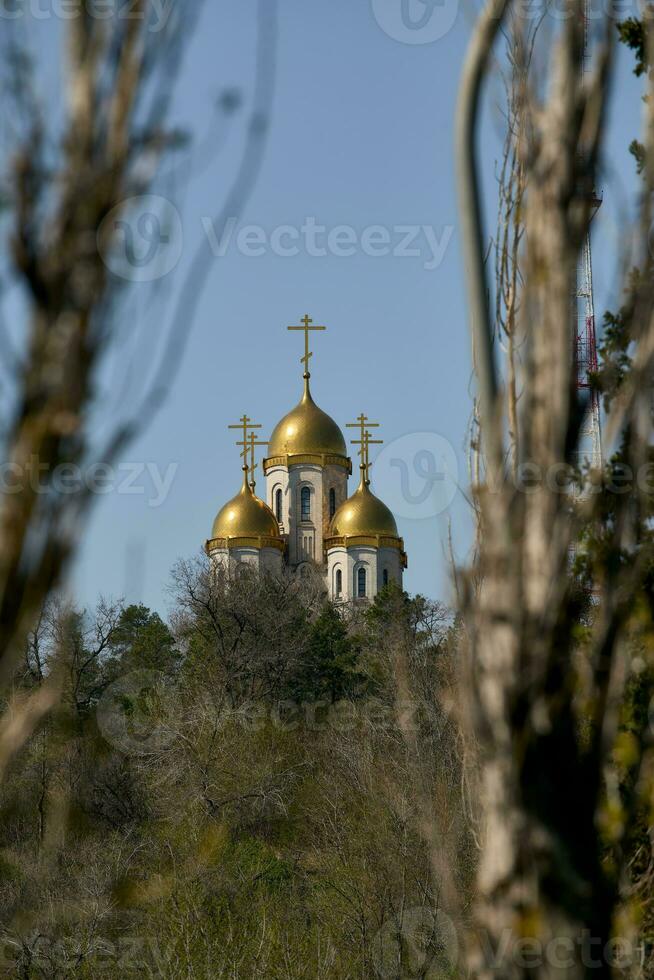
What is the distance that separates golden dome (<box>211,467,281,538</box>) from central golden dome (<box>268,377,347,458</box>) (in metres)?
2.34

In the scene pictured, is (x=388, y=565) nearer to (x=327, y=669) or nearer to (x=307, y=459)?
(x=307, y=459)

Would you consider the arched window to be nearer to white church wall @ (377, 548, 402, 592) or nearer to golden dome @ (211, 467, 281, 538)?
golden dome @ (211, 467, 281, 538)

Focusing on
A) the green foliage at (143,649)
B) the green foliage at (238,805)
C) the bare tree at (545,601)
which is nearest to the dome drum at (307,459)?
the green foliage at (143,649)

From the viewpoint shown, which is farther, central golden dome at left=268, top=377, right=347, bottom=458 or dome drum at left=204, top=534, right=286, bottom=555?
central golden dome at left=268, top=377, right=347, bottom=458

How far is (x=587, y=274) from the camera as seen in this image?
34812 millimetres

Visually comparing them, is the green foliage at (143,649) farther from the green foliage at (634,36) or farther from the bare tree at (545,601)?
the bare tree at (545,601)

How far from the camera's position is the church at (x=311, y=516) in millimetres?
59438

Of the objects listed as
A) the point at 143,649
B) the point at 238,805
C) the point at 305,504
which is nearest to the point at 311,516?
the point at 305,504

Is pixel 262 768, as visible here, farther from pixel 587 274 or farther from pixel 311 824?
pixel 587 274

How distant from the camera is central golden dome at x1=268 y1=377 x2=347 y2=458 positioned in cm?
6175

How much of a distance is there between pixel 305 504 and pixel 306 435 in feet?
9.44

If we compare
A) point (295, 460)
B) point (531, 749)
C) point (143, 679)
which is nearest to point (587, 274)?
point (143, 679)

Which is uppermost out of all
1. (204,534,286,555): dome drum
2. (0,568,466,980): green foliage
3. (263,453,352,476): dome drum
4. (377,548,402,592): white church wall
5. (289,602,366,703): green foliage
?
(263,453,352,476): dome drum

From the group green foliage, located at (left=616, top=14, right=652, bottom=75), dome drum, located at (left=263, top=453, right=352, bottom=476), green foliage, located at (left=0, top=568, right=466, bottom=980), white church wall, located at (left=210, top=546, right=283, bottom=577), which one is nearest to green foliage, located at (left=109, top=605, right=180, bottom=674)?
green foliage, located at (left=0, top=568, right=466, bottom=980)
